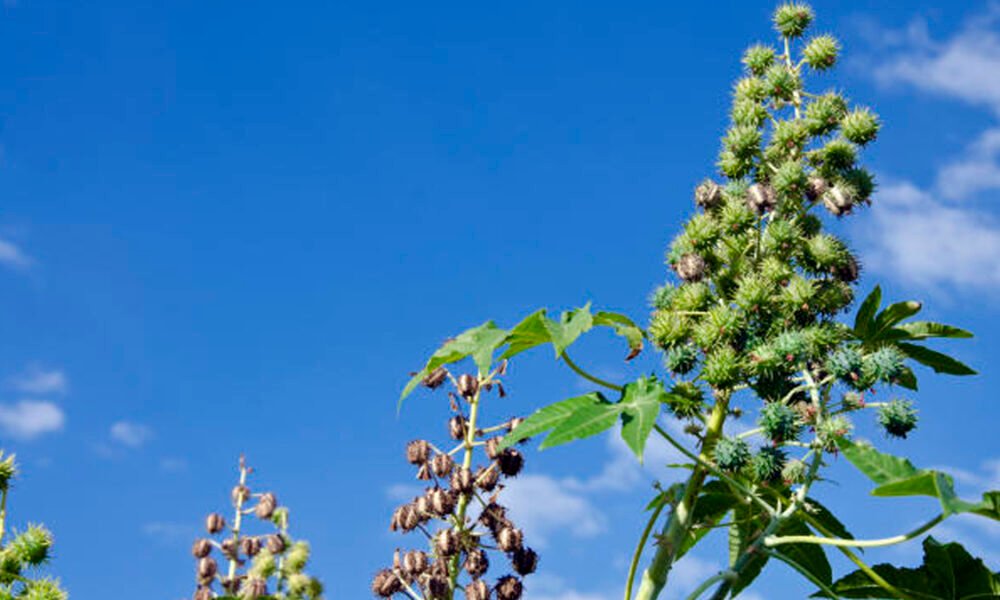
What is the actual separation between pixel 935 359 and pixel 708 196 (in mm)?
1228

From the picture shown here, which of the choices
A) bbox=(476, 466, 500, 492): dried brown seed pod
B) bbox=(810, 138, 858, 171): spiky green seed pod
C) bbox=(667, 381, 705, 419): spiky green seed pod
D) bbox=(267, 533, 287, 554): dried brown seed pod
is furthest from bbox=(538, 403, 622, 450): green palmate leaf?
bbox=(267, 533, 287, 554): dried brown seed pod

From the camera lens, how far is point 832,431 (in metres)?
4.45

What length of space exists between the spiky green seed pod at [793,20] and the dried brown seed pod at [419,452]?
2.61m

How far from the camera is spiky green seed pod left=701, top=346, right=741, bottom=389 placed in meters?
4.59

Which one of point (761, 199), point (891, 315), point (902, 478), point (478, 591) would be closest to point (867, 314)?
point (891, 315)

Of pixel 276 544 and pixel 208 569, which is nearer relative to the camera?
pixel 276 544

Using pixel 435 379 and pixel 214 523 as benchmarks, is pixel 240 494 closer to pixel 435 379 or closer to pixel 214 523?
pixel 214 523

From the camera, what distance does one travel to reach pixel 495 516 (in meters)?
5.05

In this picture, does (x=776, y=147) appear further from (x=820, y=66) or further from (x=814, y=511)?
(x=814, y=511)

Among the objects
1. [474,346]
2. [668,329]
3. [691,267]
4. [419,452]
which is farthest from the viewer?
[419,452]

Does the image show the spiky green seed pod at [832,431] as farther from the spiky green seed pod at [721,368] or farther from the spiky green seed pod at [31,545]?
the spiky green seed pod at [31,545]

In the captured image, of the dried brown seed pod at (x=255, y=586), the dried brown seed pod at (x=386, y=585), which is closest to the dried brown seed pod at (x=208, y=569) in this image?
the dried brown seed pod at (x=255, y=586)

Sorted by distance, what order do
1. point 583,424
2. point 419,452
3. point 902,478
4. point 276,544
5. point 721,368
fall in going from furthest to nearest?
point 276,544 < point 419,452 < point 721,368 < point 583,424 < point 902,478

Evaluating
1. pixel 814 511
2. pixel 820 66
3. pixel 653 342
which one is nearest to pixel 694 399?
pixel 653 342
